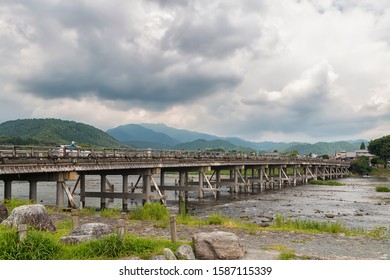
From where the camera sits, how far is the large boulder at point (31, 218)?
14102 millimetres

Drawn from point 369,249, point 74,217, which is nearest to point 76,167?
point 74,217

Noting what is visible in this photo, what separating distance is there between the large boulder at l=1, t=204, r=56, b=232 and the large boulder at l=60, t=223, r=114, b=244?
2209 millimetres

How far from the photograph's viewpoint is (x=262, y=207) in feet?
132

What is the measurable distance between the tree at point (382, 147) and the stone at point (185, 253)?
470 feet

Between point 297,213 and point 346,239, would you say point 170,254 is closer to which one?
point 346,239

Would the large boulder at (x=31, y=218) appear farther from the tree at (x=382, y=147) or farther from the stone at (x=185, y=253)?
the tree at (x=382, y=147)

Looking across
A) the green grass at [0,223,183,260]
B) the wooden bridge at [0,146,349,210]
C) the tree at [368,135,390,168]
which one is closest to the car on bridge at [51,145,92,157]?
the wooden bridge at [0,146,349,210]

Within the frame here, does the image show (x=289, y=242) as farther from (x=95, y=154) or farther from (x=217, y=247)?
(x=95, y=154)

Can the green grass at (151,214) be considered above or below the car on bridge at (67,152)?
below

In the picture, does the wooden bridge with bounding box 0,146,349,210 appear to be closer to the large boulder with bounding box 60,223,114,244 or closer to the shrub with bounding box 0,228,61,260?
the large boulder with bounding box 60,223,114,244

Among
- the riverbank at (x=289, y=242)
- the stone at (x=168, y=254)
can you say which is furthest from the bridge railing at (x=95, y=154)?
the stone at (x=168, y=254)

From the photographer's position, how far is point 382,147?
140 meters

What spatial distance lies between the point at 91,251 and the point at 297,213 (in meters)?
27.5

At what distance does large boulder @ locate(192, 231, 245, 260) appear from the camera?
1183cm
